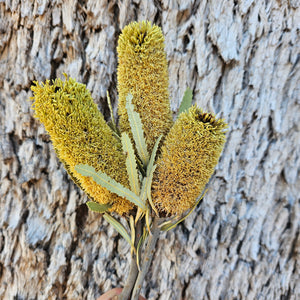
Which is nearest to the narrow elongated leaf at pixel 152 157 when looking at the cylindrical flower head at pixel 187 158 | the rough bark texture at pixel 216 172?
the cylindrical flower head at pixel 187 158

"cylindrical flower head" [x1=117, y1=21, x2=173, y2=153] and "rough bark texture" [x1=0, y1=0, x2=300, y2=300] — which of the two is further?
"rough bark texture" [x1=0, y1=0, x2=300, y2=300]

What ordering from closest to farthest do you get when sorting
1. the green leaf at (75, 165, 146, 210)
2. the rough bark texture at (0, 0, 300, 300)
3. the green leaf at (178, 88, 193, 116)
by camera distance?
1. the green leaf at (75, 165, 146, 210)
2. the green leaf at (178, 88, 193, 116)
3. the rough bark texture at (0, 0, 300, 300)

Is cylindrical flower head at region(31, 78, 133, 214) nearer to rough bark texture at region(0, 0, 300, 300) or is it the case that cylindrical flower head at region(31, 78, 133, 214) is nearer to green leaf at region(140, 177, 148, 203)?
green leaf at region(140, 177, 148, 203)

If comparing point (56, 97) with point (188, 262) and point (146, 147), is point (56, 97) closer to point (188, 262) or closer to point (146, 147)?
point (146, 147)

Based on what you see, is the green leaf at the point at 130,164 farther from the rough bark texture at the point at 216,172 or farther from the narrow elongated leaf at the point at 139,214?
the rough bark texture at the point at 216,172

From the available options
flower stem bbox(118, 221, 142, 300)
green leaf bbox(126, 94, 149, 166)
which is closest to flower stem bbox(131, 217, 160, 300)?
flower stem bbox(118, 221, 142, 300)

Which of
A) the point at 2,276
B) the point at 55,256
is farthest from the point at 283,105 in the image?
the point at 2,276

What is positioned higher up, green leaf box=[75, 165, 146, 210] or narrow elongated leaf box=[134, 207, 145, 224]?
green leaf box=[75, 165, 146, 210]
